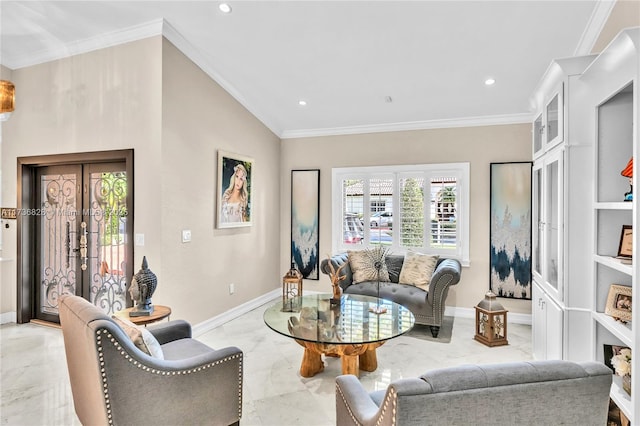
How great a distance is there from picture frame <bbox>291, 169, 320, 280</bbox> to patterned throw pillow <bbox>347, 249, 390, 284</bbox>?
3.12ft

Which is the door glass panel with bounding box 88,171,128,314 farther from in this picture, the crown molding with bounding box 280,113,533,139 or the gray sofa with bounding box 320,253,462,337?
the crown molding with bounding box 280,113,533,139

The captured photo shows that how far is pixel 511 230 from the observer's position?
443cm

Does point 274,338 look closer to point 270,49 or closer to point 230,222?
point 230,222

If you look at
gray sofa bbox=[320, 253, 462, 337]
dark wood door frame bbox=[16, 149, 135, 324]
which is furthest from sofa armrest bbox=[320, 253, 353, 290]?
dark wood door frame bbox=[16, 149, 135, 324]

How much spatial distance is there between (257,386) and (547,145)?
2.83 metres

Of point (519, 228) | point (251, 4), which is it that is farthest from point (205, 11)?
point (519, 228)

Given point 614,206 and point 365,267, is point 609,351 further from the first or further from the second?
point 365,267

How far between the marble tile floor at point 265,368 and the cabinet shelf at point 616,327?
4.75 ft

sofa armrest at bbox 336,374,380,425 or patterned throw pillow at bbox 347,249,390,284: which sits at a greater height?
patterned throw pillow at bbox 347,249,390,284

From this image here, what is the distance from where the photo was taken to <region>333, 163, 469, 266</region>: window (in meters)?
4.73

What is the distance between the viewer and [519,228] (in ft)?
14.4

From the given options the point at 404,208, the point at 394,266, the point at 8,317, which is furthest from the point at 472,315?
the point at 8,317

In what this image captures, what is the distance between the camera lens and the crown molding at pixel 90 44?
11.4 ft

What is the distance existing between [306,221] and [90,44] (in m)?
3.38
